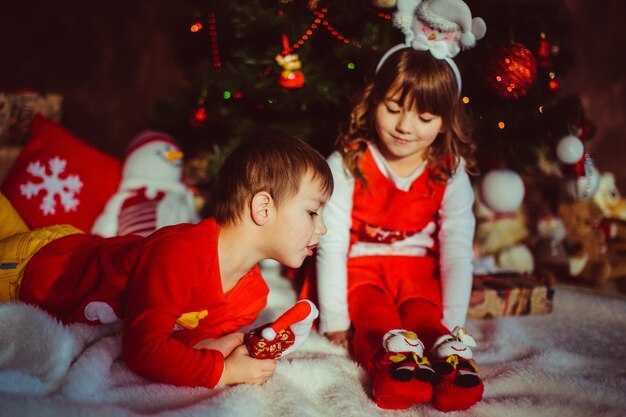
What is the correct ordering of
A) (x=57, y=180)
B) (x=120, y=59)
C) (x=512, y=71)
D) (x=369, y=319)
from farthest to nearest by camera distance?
1. (x=120, y=59)
2. (x=57, y=180)
3. (x=512, y=71)
4. (x=369, y=319)

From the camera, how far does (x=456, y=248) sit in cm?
130

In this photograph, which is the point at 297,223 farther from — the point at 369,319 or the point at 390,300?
the point at 390,300

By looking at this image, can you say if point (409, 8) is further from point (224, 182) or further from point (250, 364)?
point (250, 364)

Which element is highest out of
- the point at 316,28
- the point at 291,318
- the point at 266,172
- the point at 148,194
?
the point at 316,28

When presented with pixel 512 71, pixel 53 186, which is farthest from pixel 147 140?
pixel 512 71

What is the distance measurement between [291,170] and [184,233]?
0.22 meters

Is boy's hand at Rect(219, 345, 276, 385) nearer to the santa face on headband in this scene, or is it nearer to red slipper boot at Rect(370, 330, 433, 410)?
red slipper boot at Rect(370, 330, 433, 410)

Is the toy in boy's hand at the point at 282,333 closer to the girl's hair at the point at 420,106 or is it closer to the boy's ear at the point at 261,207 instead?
the boy's ear at the point at 261,207

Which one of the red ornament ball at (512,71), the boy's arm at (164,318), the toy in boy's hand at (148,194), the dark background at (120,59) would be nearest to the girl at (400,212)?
the red ornament ball at (512,71)

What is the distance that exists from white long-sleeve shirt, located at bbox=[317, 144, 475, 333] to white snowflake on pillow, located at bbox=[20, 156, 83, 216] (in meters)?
0.73

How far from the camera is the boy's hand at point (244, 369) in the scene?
36.2 inches

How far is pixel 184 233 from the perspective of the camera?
0.92m

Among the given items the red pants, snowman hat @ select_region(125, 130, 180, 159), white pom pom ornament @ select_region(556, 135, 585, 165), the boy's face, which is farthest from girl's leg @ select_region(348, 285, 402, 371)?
snowman hat @ select_region(125, 130, 180, 159)

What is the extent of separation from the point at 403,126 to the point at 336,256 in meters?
0.33
